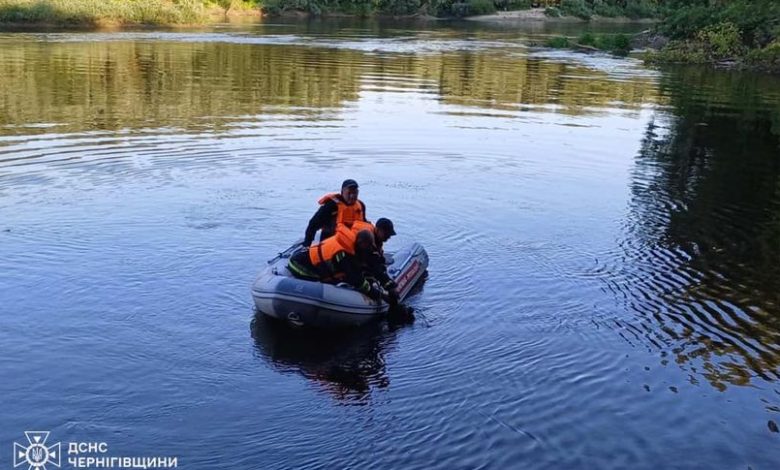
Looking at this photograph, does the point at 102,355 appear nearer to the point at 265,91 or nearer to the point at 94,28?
the point at 265,91

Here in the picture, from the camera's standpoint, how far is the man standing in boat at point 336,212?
37.6 feet

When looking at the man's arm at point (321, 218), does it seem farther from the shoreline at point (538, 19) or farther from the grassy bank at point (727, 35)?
the shoreline at point (538, 19)

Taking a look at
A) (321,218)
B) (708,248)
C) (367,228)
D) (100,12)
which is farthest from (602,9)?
(367,228)

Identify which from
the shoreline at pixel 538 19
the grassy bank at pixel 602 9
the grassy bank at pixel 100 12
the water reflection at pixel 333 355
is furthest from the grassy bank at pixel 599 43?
the water reflection at pixel 333 355

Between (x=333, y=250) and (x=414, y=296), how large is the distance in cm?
185

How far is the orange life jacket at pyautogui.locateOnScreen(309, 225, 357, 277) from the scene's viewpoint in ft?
35.0

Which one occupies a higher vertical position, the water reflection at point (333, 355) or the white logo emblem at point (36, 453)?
the water reflection at point (333, 355)

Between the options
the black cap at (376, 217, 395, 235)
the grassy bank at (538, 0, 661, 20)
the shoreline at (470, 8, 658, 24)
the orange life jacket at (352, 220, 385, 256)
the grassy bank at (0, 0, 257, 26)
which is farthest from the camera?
the shoreline at (470, 8, 658, 24)

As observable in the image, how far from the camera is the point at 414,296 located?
11984 mm

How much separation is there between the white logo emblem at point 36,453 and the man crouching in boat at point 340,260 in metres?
3.85

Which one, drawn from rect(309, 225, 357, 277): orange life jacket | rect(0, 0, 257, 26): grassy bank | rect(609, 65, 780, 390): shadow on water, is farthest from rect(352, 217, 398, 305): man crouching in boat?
rect(0, 0, 257, 26): grassy bank

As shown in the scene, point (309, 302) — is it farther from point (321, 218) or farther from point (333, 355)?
point (321, 218)

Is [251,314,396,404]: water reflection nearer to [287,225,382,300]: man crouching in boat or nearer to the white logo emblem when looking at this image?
[287,225,382,300]: man crouching in boat

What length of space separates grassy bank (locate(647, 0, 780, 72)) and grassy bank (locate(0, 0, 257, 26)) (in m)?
37.8
